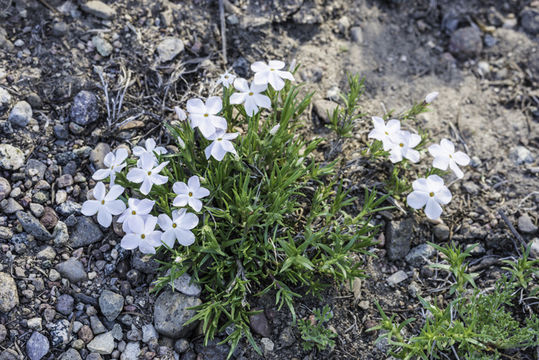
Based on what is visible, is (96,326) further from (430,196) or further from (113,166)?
(430,196)

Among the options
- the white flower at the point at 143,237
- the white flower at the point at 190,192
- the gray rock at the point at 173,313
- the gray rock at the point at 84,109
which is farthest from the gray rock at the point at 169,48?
the gray rock at the point at 173,313

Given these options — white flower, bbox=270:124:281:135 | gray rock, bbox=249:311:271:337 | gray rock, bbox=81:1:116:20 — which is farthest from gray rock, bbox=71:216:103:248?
gray rock, bbox=81:1:116:20

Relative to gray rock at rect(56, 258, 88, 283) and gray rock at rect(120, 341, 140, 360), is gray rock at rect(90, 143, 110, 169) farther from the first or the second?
gray rock at rect(120, 341, 140, 360)

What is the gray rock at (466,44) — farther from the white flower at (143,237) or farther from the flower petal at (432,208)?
the white flower at (143,237)

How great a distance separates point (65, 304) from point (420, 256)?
2696 mm

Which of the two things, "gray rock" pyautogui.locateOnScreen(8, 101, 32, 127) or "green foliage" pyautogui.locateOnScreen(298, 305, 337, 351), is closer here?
"green foliage" pyautogui.locateOnScreen(298, 305, 337, 351)

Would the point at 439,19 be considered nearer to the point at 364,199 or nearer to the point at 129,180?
the point at 364,199

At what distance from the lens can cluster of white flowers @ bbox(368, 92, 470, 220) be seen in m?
3.60

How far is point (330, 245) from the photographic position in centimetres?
379

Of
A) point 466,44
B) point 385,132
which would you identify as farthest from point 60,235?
point 466,44

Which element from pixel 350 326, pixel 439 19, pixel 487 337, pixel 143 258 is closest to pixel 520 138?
pixel 439 19

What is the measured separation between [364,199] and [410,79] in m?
1.48

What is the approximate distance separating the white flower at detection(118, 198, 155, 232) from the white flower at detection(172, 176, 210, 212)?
180mm

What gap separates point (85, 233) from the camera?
144 inches
